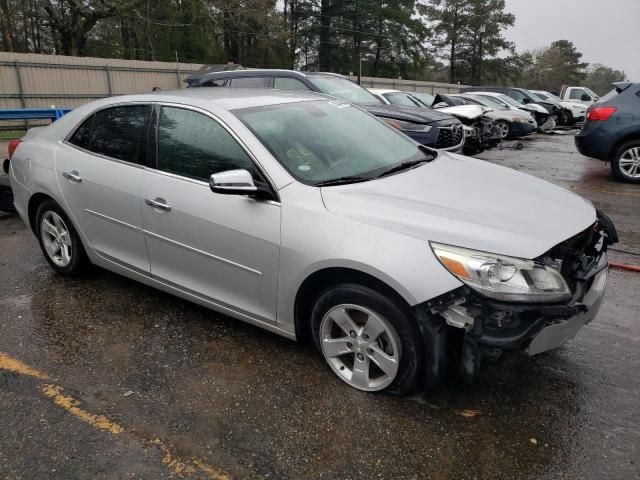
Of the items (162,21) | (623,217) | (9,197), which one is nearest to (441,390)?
(623,217)

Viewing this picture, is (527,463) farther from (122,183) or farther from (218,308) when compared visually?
(122,183)

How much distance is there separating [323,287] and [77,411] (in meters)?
1.46

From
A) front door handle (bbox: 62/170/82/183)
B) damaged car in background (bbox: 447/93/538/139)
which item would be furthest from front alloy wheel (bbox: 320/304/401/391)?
damaged car in background (bbox: 447/93/538/139)

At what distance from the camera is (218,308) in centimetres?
333

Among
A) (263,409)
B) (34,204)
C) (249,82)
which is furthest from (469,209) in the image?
(249,82)

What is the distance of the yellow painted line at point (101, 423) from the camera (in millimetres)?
2332

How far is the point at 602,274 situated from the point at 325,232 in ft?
5.11

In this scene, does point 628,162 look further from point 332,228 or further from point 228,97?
point 332,228

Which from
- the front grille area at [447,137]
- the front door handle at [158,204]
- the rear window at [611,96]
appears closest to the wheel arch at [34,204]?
the front door handle at [158,204]

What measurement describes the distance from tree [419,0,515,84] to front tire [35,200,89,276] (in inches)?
2331

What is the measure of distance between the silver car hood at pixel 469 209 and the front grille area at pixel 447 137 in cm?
511

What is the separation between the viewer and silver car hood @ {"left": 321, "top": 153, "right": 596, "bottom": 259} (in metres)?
2.50

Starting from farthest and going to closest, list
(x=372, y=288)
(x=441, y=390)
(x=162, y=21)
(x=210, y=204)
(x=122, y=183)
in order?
(x=162, y=21) < (x=122, y=183) < (x=210, y=204) < (x=441, y=390) < (x=372, y=288)

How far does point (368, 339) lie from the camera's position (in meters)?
2.74
